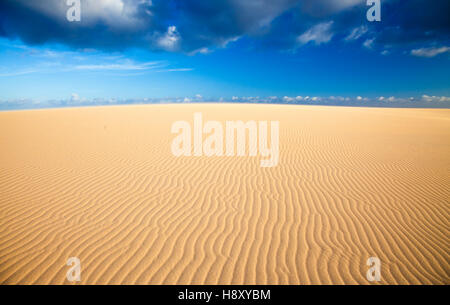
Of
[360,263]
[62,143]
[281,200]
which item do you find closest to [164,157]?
[281,200]

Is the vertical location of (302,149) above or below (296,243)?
above

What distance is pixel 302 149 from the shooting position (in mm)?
10227

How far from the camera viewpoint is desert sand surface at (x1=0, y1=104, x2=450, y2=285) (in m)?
3.22

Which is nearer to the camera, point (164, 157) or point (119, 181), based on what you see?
point (119, 181)

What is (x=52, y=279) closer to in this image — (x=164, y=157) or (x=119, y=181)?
(x=119, y=181)

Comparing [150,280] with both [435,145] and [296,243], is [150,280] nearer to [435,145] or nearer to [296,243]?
[296,243]

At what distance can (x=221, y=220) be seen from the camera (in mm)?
4473

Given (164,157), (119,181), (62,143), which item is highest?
(62,143)

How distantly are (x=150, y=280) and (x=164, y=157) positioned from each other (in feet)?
20.0

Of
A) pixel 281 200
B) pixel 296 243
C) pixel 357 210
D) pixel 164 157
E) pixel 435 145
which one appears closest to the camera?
pixel 296 243

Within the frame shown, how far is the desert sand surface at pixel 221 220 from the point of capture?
10.6ft

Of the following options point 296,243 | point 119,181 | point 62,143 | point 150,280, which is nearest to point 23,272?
point 150,280

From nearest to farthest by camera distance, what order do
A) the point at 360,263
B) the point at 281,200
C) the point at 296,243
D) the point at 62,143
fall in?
the point at 360,263 → the point at 296,243 → the point at 281,200 → the point at 62,143

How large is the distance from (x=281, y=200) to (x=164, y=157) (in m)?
5.38
